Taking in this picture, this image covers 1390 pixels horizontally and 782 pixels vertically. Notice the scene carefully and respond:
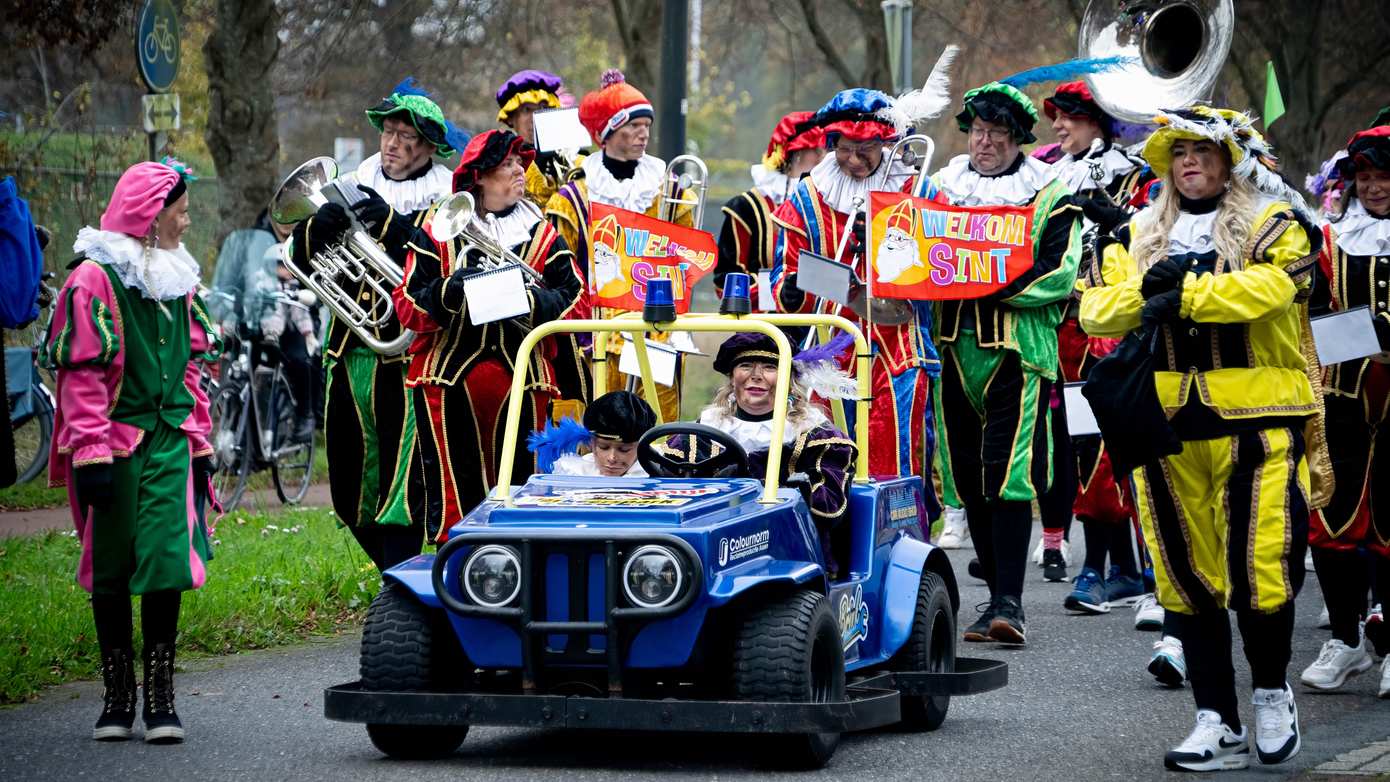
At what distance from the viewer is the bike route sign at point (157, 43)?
11.2m

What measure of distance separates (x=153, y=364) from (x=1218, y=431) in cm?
341

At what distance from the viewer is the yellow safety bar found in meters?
6.54

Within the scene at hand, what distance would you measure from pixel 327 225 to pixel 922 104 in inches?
108

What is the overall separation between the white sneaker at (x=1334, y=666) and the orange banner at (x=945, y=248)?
6.51 feet

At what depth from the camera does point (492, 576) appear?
603 centimetres

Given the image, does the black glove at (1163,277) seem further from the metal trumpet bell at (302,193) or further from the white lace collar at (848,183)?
the metal trumpet bell at (302,193)

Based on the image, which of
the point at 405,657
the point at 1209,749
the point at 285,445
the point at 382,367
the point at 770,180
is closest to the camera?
the point at 405,657

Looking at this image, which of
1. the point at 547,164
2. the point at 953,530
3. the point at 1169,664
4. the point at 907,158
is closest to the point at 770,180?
the point at 547,164

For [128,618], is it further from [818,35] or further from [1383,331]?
[818,35]

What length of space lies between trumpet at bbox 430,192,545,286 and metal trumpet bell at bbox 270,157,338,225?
0.51 metres

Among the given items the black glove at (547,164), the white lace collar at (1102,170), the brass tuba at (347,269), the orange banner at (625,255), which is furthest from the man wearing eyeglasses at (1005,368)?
the black glove at (547,164)

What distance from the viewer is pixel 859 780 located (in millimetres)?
6141

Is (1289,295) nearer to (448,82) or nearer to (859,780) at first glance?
(859,780)

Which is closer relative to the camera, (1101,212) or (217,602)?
(1101,212)
